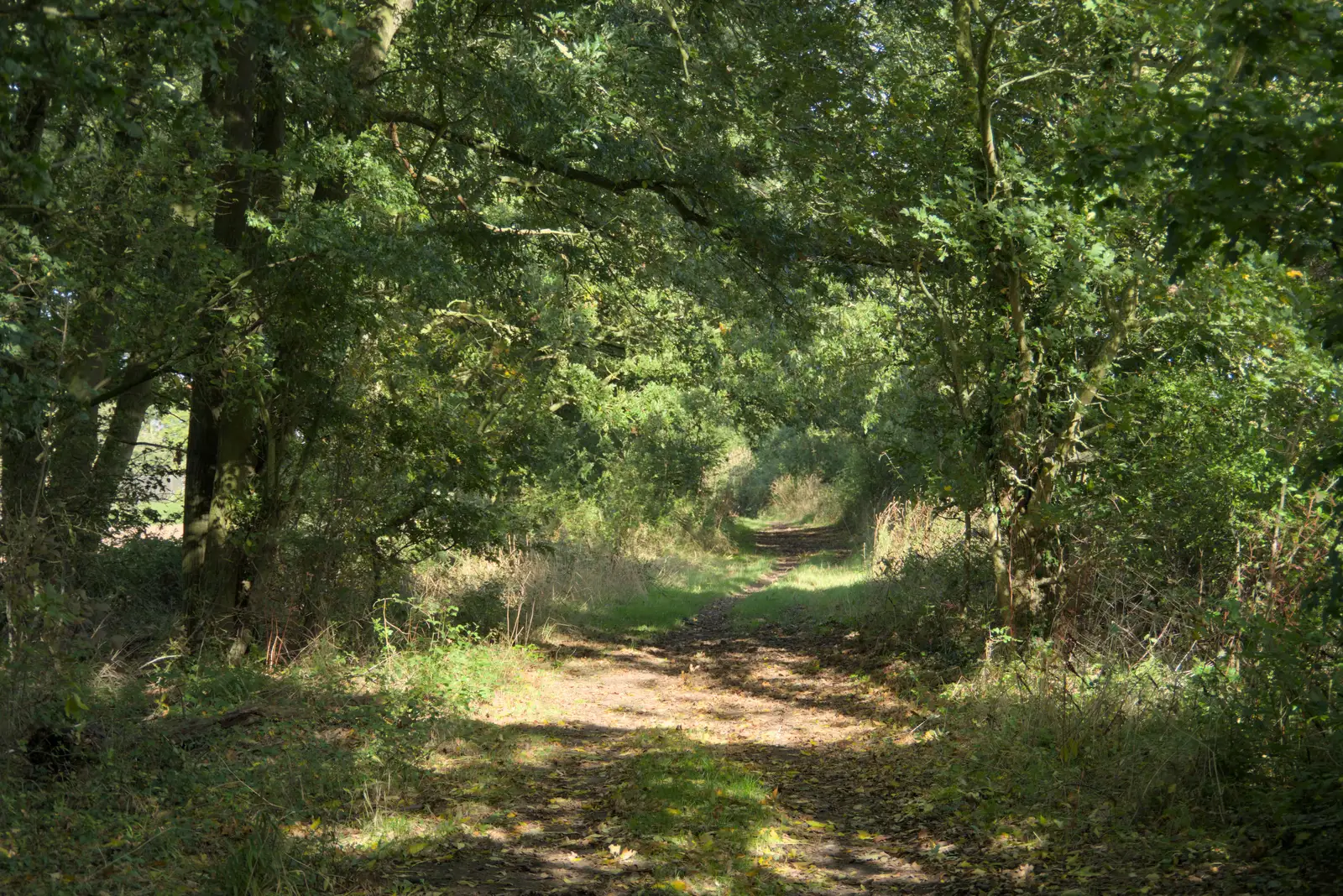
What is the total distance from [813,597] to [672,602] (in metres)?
2.29

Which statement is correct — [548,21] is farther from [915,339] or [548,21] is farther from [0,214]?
[0,214]

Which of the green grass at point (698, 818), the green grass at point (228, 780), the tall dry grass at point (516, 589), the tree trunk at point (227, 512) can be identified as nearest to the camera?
the green grass at point (228, 780)

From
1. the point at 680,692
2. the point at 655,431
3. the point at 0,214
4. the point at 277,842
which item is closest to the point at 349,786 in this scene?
the point at 277,842

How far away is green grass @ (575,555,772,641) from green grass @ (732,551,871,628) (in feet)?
2.66

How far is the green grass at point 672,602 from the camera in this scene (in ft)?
50.4

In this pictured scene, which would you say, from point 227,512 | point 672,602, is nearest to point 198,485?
point 227,512

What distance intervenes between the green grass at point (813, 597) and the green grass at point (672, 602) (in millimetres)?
810

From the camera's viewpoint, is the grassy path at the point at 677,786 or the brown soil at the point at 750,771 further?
the grassy path at the point at 677,786

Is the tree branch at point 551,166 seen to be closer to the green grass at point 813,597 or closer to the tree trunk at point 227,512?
the tree trunk at point 227,512

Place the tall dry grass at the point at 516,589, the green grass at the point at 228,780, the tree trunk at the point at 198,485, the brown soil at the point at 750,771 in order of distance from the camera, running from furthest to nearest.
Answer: the tall dry grass at the point at 516,589 < the tree trunk at the point at 198,485 < the brown soil at the point at 750,771 < the green grass at the point at 228,780

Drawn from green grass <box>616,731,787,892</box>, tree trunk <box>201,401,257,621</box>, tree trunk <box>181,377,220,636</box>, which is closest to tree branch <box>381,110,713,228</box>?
tree trunk <box>201,401,257,621</box>

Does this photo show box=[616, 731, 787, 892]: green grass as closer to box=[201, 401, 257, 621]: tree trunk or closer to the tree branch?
box=[201, 401, 257, 621]: tree trunk

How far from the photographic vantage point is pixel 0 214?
6621 mm

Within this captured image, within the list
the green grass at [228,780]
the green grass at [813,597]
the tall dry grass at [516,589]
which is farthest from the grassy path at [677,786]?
the green grass at [813,597]
